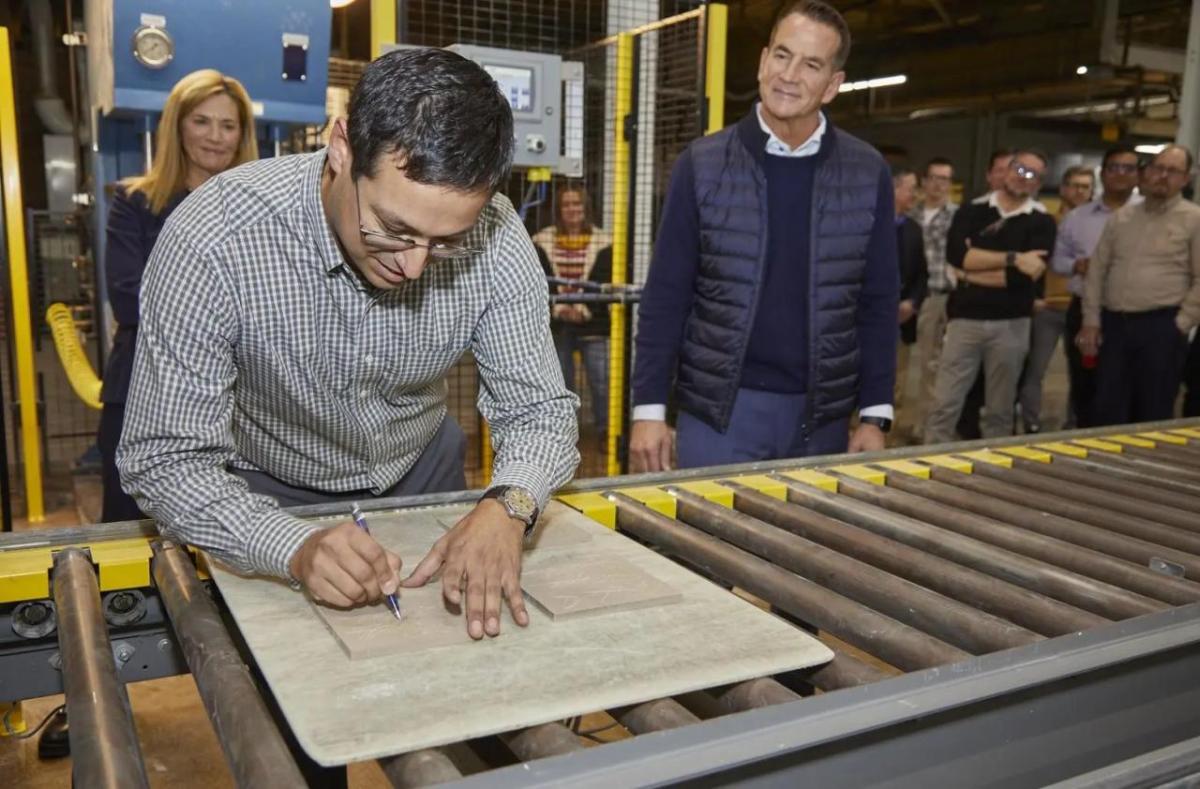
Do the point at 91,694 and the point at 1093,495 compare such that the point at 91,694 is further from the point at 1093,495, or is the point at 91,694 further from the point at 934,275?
the point at 934,275

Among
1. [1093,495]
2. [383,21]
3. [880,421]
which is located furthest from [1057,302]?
[1093,495]

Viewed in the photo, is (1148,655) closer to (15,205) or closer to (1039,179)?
(15,205)

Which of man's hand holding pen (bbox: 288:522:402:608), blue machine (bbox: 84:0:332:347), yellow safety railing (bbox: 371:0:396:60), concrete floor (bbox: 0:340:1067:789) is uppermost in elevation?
yellow safety railing (bbox: 371:0:396:60)

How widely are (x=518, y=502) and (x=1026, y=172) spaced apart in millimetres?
5271

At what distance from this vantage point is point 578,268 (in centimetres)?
549

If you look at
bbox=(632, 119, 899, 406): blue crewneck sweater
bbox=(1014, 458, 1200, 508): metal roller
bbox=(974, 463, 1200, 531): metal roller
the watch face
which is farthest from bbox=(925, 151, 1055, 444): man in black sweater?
the watch face

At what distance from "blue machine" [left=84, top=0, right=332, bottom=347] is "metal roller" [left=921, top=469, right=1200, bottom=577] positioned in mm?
2971

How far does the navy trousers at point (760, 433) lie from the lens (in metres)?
2.94

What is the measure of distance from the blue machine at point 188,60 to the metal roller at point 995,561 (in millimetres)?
2881

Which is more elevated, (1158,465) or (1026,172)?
Result: (1026,172)

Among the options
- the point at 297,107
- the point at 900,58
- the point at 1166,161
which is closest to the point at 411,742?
the point at 297,107

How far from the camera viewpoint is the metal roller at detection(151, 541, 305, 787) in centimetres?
97

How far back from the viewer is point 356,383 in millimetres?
1795

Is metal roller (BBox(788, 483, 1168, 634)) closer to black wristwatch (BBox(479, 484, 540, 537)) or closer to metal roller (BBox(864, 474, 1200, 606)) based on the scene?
metal roller (BBox(864, 474, 1200, 606))
